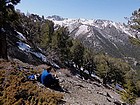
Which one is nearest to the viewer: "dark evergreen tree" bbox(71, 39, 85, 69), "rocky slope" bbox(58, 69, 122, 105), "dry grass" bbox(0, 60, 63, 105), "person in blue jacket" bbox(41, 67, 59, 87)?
"dry grass" bbox(0, 60, 63, 105)

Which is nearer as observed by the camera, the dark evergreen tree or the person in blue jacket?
the person in blue jacket

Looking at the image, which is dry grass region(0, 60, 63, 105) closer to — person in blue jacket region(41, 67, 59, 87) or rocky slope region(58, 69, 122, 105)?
rocky slope region(58, 69, 122, 105)

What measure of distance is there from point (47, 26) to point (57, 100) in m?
75.4

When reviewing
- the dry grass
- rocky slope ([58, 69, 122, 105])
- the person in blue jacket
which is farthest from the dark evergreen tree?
the dry grass

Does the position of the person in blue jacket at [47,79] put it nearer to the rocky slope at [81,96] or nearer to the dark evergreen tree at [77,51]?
A: the rocky slope at [81,96]

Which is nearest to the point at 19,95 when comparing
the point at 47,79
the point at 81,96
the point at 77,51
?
the point at 47,79

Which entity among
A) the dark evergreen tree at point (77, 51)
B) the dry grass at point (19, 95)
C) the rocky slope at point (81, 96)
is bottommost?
the rocky slope at point (81, 96)

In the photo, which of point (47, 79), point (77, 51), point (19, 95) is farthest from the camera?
point (77, 51)

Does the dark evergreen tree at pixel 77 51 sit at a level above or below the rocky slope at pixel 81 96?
above

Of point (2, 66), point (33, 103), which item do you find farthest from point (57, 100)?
point (2, 66)

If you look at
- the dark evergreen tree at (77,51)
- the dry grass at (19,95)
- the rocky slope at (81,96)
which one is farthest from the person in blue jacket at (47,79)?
the dark evergreen tree at (77,51)

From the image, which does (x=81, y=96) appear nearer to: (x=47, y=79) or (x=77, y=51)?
(x=47, y=79)

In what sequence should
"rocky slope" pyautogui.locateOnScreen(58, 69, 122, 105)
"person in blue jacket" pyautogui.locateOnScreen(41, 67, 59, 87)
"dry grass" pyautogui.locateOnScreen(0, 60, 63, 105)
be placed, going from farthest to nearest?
"person in blue jacket" pyautogui.locateOnScreen(41, 67, 59, 87), "rocky slope" pyautogui.locateOnScreen(58, 69, 122, 105), "dry grass" pyautogui.locateOnScreen(0, 60, 63, 105)

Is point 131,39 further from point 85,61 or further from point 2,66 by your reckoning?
point 85,61
